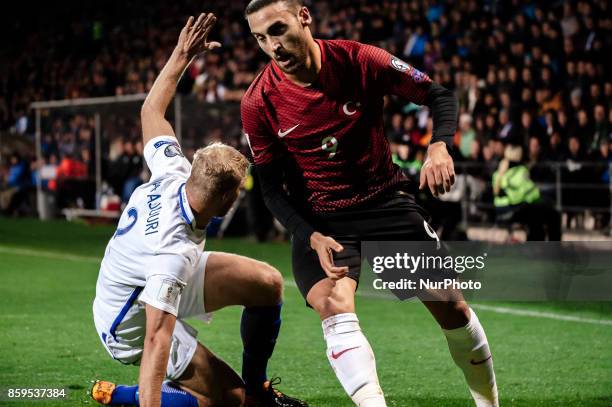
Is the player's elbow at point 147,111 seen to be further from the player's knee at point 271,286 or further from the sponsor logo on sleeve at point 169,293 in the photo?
the sponsor logo on sleeve at point 169,293

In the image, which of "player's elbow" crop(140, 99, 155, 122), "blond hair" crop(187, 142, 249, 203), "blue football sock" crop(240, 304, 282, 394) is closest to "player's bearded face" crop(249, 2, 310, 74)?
"blond hair" crop(187, 142, 249, 203)

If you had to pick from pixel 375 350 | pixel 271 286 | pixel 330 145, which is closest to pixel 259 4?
pixel 330 145

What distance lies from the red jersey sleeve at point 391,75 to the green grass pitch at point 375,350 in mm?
1761

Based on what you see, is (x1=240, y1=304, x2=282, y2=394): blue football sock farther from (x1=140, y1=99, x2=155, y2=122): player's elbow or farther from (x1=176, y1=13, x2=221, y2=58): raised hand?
(x1=176, y1=13, x2=221, y2=58): raised hand

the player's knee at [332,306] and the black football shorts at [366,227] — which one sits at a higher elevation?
the black football shorts at [366,227]

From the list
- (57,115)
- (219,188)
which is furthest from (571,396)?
(57,115)

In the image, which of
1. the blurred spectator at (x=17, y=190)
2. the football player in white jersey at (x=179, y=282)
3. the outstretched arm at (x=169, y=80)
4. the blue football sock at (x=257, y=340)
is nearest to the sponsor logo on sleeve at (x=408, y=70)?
→ the football player in white jersey at (x=179, y=282)

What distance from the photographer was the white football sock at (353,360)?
4.27 m

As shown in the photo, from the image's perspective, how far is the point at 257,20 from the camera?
14.7 ft

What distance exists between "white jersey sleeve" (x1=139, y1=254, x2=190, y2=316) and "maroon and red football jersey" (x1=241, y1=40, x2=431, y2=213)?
2.14 feet

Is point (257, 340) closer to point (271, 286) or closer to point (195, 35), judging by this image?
point (271, 286)

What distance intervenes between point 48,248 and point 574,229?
6.99 meters

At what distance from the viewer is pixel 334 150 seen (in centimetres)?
473

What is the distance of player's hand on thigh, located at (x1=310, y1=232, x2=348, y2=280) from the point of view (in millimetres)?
4336
